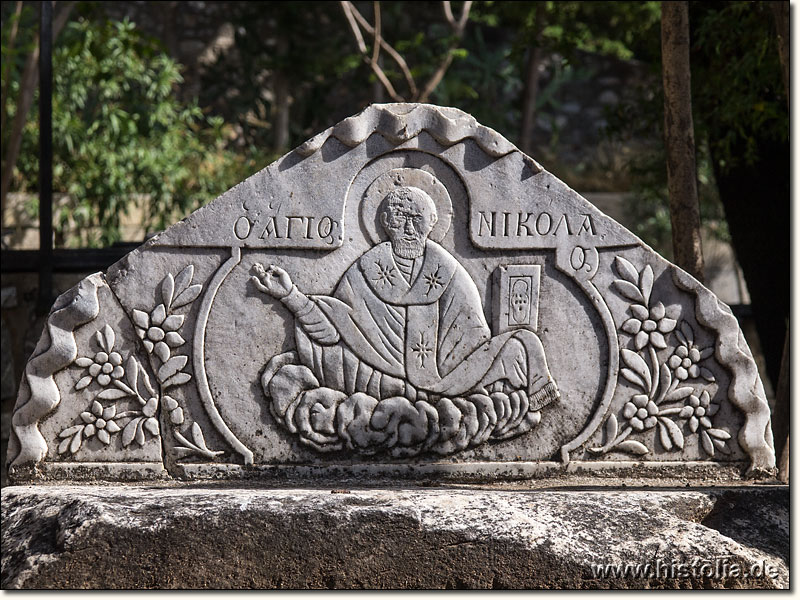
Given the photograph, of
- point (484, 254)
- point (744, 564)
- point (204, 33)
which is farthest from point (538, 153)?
point (744, 564)

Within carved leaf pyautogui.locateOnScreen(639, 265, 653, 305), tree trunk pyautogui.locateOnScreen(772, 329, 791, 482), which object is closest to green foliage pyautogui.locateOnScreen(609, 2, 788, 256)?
tree trunk pyautogui.locateOnScreen(772, 329, 791, 482)

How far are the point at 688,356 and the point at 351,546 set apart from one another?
1.30 metres

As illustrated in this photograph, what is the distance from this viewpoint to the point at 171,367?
3.11 m

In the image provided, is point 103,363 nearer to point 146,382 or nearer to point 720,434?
point 146,382

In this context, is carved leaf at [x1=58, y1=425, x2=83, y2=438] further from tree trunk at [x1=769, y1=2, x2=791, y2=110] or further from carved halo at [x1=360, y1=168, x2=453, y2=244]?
tree trunk at [x1=769, y1=2, x2=791, y2=110]

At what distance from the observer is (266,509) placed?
8.84 ft

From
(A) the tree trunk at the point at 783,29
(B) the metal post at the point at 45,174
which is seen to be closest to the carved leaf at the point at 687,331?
(A) the tree trunk at the point at 783,29

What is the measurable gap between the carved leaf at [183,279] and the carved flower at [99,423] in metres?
0.43

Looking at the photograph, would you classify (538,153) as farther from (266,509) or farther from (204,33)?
(266,509)

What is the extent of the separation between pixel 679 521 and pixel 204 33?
789cm

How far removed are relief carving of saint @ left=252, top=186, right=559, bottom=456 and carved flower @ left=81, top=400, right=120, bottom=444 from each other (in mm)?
505

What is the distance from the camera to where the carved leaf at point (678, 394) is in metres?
3.20

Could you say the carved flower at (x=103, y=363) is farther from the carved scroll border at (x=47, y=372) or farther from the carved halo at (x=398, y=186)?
the carved halo at (x=398, y=186)

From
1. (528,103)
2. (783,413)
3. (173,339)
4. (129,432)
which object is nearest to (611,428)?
(783,413)
